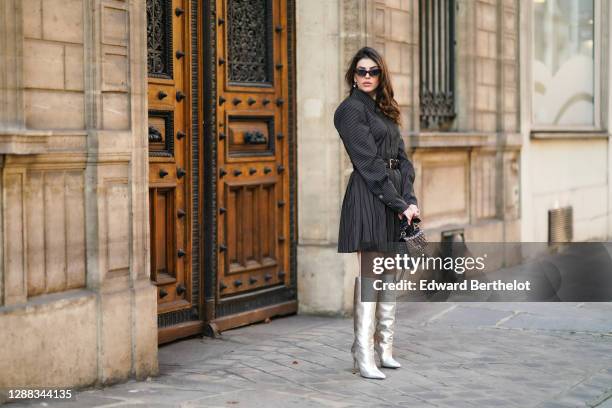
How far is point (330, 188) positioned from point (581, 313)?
2419 millimetres

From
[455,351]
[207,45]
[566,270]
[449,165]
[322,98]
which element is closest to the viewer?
[455,351]

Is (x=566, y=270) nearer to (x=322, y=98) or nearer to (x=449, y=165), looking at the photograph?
(x=449, y=165)

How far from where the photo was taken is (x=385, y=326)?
7.16m

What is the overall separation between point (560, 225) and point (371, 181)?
25.8 ft

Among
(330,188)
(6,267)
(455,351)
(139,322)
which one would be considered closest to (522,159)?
(330,188)

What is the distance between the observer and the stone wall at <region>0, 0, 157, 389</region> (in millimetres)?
6234

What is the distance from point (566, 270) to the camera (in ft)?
41.5

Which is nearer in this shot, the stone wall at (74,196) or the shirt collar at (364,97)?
the stone wall at (74,196)

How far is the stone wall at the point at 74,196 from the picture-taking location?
623 cm

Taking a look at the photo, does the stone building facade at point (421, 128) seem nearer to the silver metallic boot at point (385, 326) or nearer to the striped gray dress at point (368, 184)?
the silver metallic boot at point (385, 326)

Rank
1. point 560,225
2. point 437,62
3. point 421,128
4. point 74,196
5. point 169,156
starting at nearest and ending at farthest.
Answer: point 74,196
point 169,156
point 421,128
point 437,62
point 560,225


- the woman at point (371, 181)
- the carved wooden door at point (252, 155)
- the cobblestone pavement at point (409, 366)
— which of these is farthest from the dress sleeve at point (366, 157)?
the carved wooden door at point (252, 155)

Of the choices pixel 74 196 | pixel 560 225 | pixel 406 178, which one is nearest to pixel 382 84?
pixel 406 178

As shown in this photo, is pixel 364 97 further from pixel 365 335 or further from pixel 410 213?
pixel 365 335
